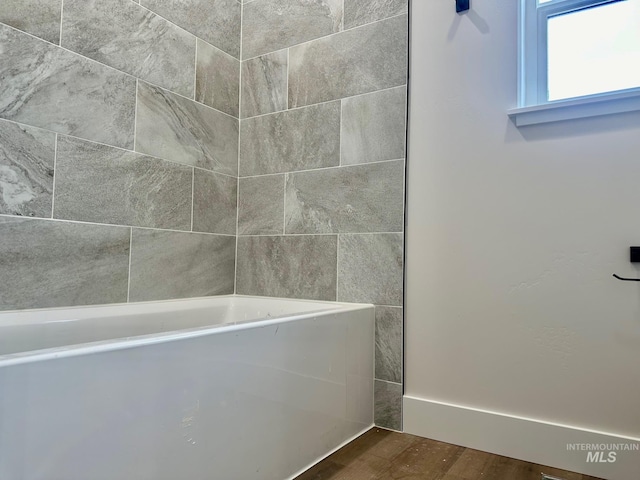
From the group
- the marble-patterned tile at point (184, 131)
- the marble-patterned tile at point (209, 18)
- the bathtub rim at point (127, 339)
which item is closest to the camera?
the bathtub rim at point (127, 339)

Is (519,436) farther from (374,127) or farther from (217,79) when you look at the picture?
(217,79)

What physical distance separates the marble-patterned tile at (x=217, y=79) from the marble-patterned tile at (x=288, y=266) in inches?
27.4

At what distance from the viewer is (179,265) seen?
186 centimetres

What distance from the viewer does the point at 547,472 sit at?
133 centimetres

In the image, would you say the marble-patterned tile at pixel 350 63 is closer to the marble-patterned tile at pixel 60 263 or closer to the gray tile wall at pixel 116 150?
the gray tile wall at pixel 116 150

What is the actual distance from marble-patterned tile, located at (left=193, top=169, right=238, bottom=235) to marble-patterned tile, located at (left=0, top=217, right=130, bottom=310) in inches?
15.3

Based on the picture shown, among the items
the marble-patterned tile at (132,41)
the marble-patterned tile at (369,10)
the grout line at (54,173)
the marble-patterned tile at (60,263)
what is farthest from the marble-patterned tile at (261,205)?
the grout line at (54,173)

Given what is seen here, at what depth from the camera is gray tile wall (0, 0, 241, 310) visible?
1.36 metres

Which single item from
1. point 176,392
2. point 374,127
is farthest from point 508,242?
point 176,392

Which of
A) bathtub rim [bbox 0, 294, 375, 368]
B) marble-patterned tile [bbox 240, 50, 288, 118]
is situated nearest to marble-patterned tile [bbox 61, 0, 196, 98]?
marble-patterned tile [bbox 240, 50, 288, 118]

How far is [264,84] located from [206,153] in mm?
479

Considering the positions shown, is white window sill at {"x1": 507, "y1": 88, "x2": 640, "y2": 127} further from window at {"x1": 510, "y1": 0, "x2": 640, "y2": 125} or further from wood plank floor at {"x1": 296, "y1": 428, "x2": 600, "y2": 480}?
wood plank floor at {"x1": 296, "y1": 428, "x2": 600, "y2": 480}

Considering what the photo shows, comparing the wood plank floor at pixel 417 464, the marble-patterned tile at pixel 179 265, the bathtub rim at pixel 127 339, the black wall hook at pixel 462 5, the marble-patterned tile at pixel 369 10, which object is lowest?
the wood plank floor at pixel 417 464

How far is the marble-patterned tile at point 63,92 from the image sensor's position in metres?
1.33
